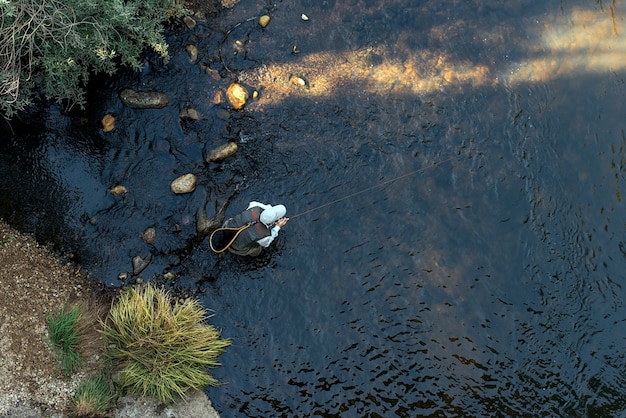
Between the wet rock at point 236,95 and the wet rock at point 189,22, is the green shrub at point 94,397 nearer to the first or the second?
the wet rock at point 236,95

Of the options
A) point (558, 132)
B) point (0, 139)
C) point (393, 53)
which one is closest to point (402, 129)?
point (393, 53)

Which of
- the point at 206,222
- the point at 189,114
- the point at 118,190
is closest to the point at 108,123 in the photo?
the point at 118,190

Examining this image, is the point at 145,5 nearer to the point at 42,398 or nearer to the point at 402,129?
the point at 402,129

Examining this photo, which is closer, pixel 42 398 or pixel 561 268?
pixel 42 398

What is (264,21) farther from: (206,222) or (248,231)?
(248,231)

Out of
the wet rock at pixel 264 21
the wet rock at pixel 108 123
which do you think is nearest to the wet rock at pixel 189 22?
the wet rock at pixel 264 21

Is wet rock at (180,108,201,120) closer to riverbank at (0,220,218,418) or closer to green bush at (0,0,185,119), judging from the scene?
green bush at (0,0,185,119)
